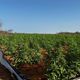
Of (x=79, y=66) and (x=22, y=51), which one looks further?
(x=22, y=51)

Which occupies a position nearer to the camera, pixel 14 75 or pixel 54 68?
pixel 14 75

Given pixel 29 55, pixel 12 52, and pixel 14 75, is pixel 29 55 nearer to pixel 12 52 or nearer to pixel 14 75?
pixel 12 52

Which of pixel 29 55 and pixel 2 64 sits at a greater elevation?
pixel 2 64

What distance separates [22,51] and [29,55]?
358 mm

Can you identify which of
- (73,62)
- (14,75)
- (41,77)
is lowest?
(41,77)

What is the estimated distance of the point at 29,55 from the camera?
451 inches

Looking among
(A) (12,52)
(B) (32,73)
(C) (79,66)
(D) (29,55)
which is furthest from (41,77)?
(A) (12,52)

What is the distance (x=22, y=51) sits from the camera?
452 inches

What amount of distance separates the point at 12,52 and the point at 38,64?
7.47 feet

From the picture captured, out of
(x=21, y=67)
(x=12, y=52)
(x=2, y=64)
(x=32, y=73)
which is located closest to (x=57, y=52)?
(x=32, y=73)

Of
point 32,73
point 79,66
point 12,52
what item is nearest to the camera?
point 79,66

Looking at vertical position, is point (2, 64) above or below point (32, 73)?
above

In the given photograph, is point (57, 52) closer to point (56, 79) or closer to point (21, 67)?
point (56, 79)

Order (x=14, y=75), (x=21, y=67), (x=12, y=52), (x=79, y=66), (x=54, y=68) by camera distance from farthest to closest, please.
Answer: (x=12, y=52), (x=21, y=67), (x=79, y=66), (x=54, y=68), (x=14, y=75)
